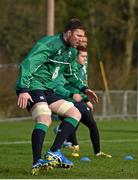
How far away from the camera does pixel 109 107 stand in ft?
96.0

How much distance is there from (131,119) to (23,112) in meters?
4.64

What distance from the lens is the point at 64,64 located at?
29.3 ft

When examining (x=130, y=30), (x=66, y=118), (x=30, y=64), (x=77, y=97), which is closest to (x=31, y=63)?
(x=30, y=64)

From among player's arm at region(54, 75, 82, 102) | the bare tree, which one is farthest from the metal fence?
player's arm at region(54, 75, 82, 102)

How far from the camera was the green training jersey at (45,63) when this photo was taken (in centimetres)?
852

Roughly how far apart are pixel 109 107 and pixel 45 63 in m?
20.6

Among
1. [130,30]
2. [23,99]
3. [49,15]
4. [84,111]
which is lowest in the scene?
[130,30]

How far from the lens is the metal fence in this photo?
27.4 m

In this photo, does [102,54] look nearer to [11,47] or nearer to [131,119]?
[11,47]

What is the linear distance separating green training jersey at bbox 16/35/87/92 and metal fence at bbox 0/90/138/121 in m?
18.3

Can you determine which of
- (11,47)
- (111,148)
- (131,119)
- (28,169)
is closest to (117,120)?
(131,119)

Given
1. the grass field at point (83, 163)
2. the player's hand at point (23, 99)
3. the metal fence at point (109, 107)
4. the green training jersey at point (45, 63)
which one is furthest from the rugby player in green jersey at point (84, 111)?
the metal fence at point (109, 107)

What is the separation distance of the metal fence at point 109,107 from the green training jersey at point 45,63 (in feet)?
59.9

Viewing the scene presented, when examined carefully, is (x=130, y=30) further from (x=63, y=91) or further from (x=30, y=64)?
(x=30, y=64)
